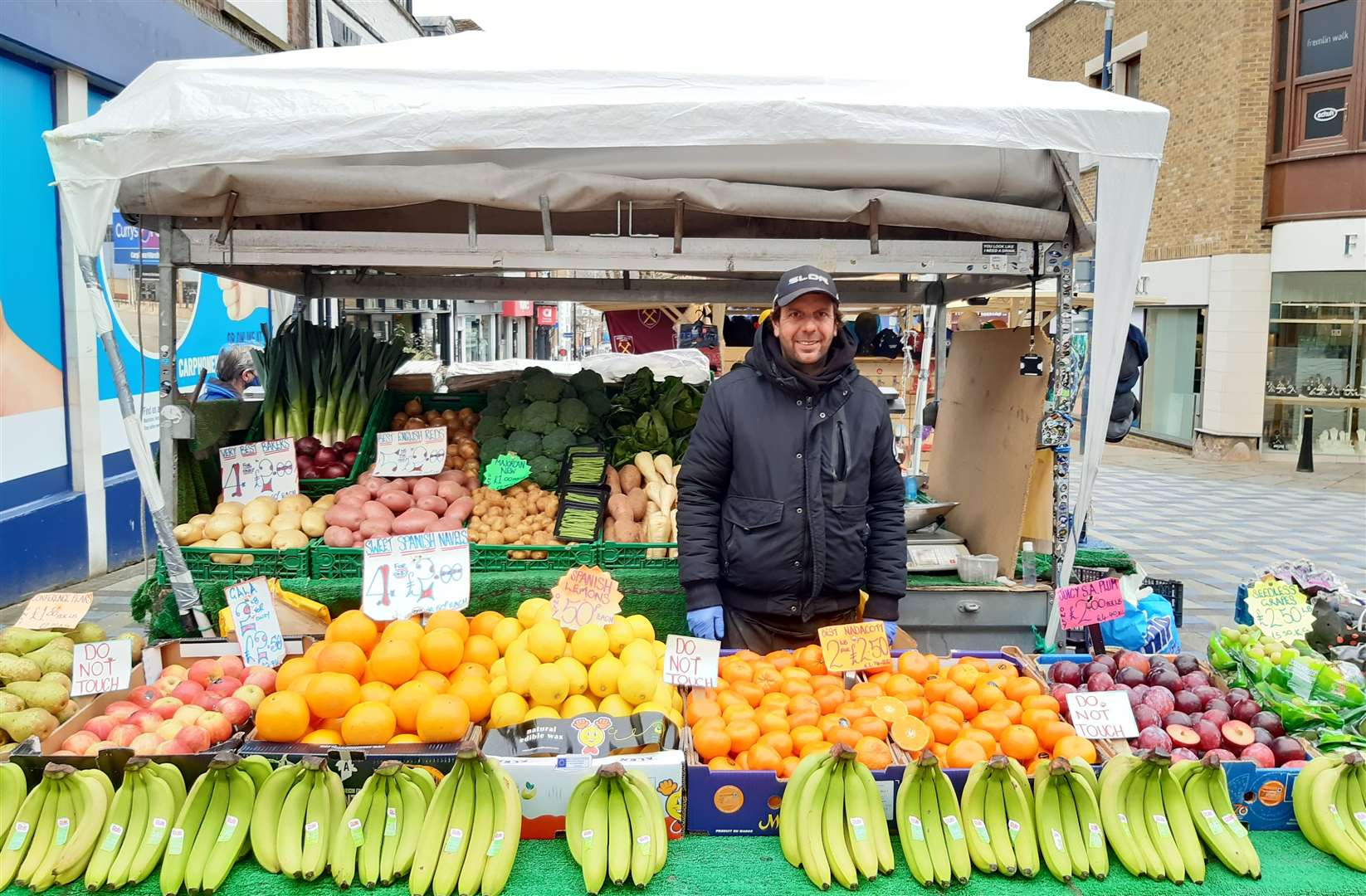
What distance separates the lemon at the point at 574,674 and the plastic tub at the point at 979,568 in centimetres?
215

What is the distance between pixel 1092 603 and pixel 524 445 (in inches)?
110

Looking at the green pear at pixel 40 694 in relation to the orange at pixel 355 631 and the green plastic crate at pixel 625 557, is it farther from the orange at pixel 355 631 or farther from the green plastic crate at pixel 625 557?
the green plastic crate at pixel 625 557

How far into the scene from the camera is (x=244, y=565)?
13.6 ft

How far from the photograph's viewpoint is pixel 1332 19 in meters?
Answer: 15.5

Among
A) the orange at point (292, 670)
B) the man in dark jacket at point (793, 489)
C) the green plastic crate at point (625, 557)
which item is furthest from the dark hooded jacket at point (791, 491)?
the orange at point (292, 670)

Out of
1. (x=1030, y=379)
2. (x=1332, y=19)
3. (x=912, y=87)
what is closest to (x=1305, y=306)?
(x=1332, y=19)

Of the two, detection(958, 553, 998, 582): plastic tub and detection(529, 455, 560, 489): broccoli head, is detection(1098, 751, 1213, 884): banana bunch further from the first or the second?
detection(529, 455, 560, 489): broccoli head

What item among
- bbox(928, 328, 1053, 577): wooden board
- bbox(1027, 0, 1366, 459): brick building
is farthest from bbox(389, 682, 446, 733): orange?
bbox(1027, 0, 1366, 459): brick building

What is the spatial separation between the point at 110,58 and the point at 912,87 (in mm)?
7454

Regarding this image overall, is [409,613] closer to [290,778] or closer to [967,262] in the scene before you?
[290,778]

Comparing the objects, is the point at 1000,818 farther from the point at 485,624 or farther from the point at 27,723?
the point at 27,723

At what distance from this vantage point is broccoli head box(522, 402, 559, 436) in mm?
5148

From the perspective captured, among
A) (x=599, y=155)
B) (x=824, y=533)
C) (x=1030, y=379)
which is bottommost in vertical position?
(x=824, y=533)

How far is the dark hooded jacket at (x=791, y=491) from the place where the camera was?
3.46 metres
